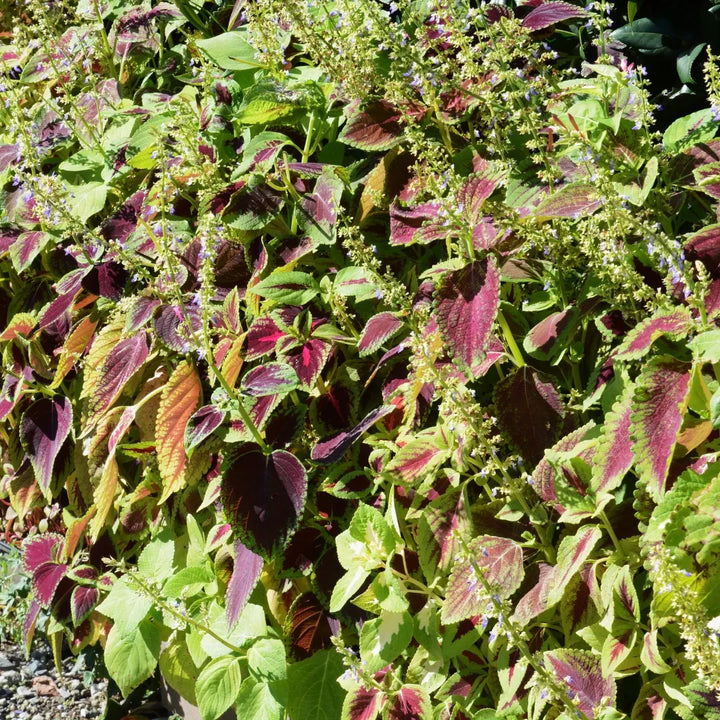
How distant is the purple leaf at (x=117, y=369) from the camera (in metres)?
2.65

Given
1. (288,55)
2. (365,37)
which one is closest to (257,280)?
(365,37)

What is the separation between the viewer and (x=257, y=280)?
2.58 meters

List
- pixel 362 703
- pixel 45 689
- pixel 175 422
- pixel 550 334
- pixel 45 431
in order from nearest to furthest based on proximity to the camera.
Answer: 1. pixel 550 334
2. pixel 362 703
3. pixel 175 422
4. pixel 45 431
5. pixel 45 689

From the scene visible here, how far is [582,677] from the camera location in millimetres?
1793

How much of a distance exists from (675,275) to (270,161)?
1.22 meters

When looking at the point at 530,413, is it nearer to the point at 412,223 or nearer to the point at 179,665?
the point at 412,223

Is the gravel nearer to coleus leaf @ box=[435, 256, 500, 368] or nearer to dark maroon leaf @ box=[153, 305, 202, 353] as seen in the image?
dark maroon leaf @ box=[153, 305, 202, 353]

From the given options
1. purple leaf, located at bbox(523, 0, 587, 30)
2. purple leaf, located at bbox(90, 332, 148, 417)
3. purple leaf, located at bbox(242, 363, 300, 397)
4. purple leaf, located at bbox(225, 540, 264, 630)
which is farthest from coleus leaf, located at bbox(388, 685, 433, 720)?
purple leaf, located at bbox(523, 0, 587, 30)

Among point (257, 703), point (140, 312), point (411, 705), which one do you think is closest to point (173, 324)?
point (140, 312)

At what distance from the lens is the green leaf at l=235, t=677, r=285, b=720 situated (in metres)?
2.30

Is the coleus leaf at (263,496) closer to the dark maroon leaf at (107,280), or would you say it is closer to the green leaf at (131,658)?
the green leaf at (131,658)

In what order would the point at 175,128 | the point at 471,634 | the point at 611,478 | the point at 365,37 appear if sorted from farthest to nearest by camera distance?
1. the point at 175,128
2. the point at 365,37
3. the point at 471,634
4. the point at 611,478

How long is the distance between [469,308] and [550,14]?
0.93 m

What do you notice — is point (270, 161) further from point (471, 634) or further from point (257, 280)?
point (471, 634)
